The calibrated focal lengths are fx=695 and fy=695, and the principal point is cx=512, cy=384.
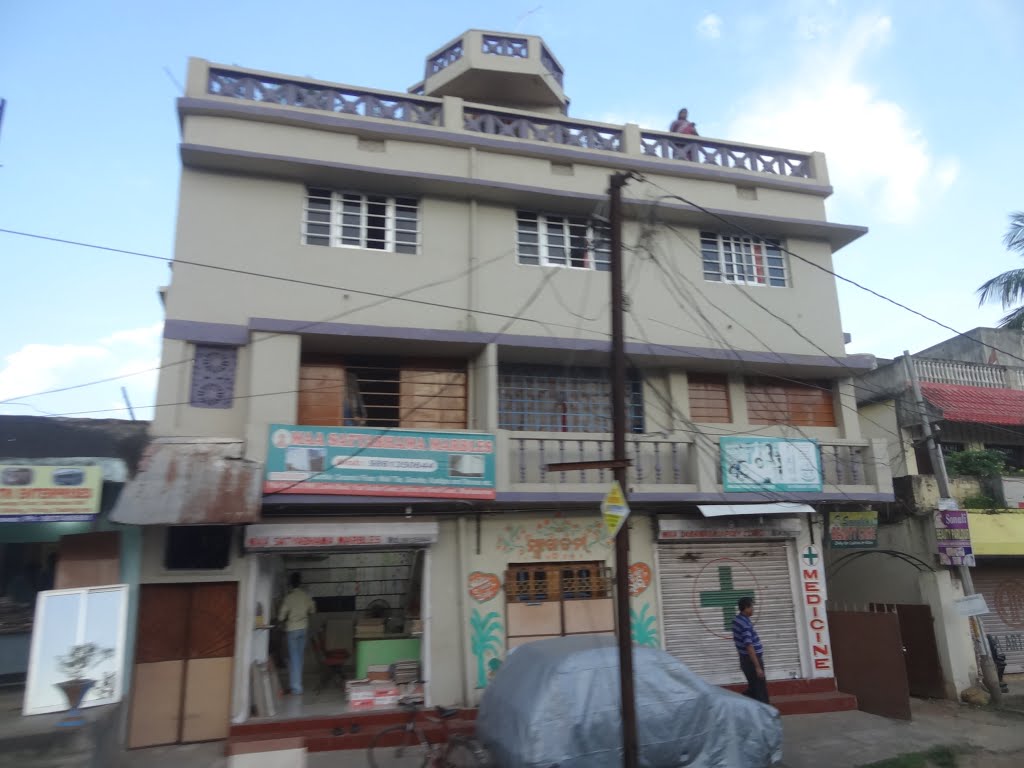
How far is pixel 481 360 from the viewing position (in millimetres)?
11414

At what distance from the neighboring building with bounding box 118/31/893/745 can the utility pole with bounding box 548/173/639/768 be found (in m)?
1.92

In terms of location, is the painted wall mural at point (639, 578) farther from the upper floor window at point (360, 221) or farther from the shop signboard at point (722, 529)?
the upper floor window at point (360, 221)

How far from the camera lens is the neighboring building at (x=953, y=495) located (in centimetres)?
1258

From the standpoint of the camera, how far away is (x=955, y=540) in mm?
12242

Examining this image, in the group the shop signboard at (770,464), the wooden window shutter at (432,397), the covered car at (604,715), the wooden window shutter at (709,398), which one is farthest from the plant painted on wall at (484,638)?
the wooden window shutter at (709,398)

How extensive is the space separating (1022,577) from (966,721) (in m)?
5.26

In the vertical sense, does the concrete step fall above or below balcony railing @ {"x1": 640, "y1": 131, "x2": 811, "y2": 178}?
below

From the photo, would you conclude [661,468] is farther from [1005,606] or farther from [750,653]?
[1005,606]

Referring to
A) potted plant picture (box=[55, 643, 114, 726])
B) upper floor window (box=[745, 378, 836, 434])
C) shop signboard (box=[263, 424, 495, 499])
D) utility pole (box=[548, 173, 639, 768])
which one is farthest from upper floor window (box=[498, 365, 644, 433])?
potted plant picture (box=[55, 643, 114, 726])

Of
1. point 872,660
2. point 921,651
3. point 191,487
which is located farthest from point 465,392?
point 921,651

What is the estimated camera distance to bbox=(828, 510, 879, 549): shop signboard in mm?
12414

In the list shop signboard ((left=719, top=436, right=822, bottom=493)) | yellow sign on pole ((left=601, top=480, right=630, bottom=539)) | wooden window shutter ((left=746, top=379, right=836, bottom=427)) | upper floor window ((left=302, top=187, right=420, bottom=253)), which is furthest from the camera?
wooden window shutter ((left=746, top=379, right=836, bottom=427))

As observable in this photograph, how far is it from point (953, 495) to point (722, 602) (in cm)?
576

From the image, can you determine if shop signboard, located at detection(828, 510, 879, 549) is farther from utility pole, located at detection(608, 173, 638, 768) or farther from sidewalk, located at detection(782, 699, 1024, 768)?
utility pole, located at detection(608, 173, 638, 768)
